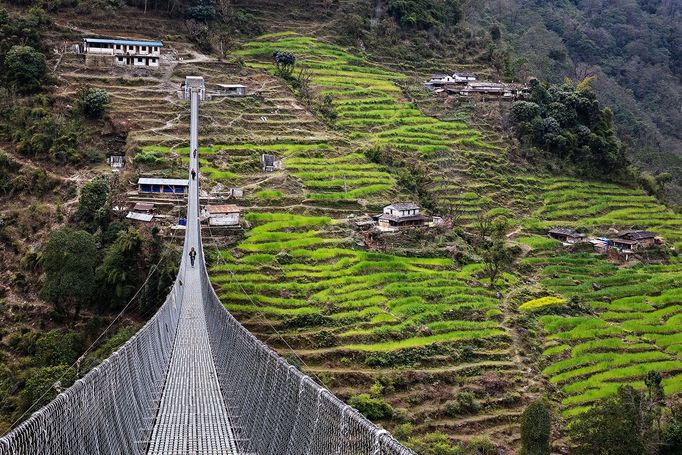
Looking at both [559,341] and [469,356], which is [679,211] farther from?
[469,356]

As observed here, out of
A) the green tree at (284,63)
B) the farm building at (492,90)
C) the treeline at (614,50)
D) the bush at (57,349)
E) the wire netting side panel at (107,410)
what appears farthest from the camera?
the treeline at (614,50)

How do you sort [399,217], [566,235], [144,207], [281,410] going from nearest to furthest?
[281,410], [144,207], [399,217], [566,235]

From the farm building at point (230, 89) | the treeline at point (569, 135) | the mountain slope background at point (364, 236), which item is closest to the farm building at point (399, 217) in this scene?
the mountain slope background at point (364, 236)

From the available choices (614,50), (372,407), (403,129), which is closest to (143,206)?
(372,407)

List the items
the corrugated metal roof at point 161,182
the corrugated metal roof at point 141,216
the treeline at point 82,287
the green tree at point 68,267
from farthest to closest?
A: the corrugated metal roof at point 161,182, the corrugated metal roof at point 141,216, the green tree at point 68,267, the treeline at point 82,287

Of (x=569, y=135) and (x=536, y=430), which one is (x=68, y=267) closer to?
(x=536, y=430)

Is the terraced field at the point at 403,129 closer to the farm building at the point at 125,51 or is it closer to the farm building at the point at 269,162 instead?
the farm building at the point at 269,162

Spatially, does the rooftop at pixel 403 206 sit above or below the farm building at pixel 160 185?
below

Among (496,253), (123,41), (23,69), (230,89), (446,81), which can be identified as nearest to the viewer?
(496,253)
